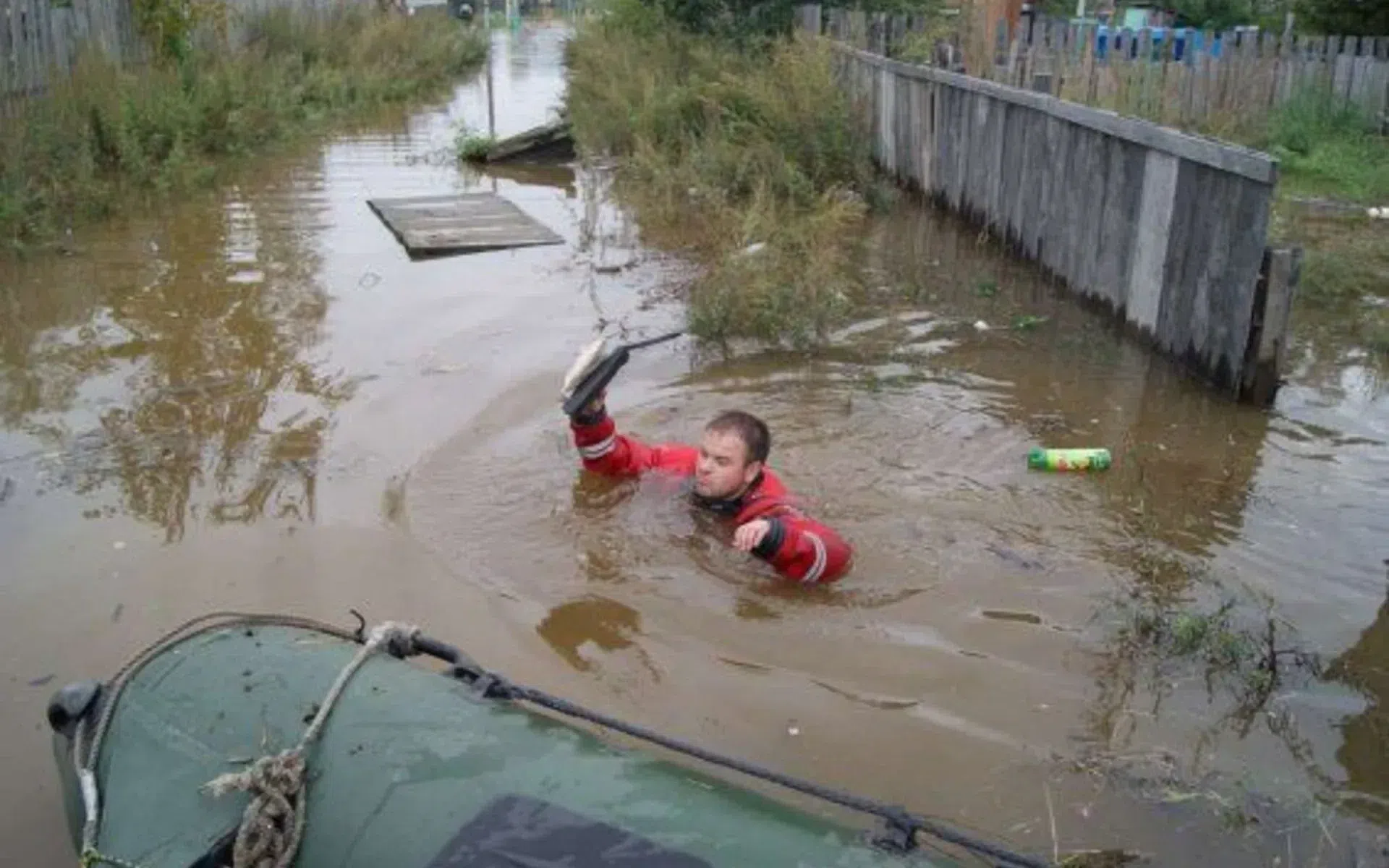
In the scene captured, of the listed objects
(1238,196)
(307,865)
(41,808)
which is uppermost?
(1238,196)

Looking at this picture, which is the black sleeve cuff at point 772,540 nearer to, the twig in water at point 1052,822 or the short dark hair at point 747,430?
the short dark hair at point 747,430

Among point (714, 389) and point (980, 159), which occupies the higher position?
point (980, 159)

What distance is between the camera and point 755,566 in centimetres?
469

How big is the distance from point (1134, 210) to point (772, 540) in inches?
159

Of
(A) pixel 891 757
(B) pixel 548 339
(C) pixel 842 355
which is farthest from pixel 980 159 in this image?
(A) pixel 891 757

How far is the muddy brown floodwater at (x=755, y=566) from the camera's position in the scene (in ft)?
11.5

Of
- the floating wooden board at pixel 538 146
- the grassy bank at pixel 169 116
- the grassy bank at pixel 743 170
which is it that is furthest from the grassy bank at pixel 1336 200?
the grassy bank at pixel 169 116

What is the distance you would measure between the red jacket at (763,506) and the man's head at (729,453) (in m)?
0.12

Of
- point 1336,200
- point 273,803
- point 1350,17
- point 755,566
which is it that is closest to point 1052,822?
point 755,566

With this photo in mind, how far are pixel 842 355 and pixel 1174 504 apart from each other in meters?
2.36

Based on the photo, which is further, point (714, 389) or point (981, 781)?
point (714, 389)

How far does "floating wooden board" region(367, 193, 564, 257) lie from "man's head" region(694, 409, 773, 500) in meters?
5.36

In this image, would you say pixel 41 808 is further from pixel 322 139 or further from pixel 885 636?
pixel 322 139

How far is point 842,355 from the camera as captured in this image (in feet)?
23.3
